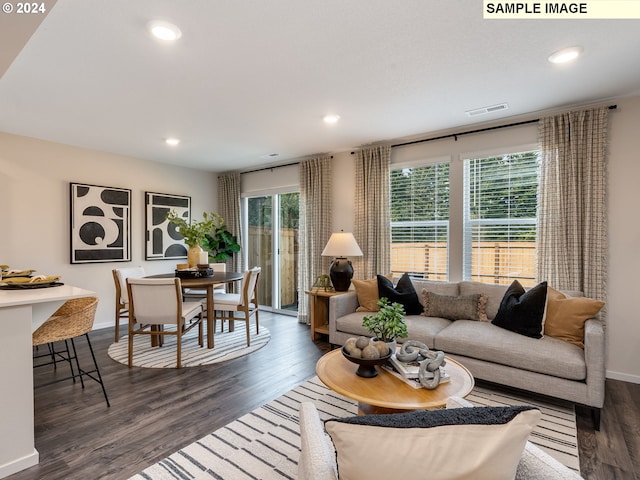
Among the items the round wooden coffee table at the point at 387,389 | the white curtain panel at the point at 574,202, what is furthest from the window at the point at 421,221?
the round wooden coffee table at the point at 387,389

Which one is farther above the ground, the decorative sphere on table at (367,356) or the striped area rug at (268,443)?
the decorative sphere on table at (367,356)

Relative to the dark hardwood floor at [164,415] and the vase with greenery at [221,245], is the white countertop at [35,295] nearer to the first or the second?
the dark hardwood floor at [164,415]

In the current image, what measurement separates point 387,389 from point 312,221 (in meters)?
3.37

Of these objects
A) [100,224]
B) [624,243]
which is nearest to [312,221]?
[100,224]

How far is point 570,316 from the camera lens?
2.59 metres

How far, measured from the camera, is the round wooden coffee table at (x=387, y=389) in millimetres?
1646

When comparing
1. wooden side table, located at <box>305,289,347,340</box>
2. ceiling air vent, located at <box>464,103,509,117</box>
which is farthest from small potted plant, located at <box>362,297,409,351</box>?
ceiling air vent, located at <box>464,103,509,117</box>

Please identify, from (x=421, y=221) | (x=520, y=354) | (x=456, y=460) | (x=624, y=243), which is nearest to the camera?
(x=456, y=460)

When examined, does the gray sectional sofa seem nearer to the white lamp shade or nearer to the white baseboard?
the white baseboard

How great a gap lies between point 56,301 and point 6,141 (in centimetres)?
323

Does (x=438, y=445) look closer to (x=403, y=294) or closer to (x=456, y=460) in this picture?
(x=456, y=460)

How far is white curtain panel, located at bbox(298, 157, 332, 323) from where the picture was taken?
4816 mm

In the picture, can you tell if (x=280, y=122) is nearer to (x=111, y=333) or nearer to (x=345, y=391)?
(x=345, y=391)

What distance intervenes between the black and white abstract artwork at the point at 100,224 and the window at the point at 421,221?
3858 mm
